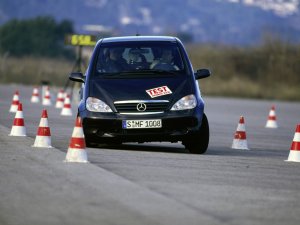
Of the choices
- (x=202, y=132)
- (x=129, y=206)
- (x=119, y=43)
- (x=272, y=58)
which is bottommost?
(x=129, y=206)

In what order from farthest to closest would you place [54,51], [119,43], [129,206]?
[54,51]
[119,43]
[129,206]

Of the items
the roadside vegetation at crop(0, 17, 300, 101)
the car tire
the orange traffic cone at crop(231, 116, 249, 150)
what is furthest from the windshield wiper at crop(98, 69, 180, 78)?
the roadside vegetation at crop(0, 17, 300, 101)

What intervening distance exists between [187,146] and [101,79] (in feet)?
5.08

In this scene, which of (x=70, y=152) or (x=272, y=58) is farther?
(x=272, y=58)

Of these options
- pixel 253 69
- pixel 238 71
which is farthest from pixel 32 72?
pixel 253 69

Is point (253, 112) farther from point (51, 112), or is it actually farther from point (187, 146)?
Answer: point (187, 146)

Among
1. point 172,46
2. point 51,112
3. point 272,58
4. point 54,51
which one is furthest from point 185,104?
point 54,51

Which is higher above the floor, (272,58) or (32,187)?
(272,58)

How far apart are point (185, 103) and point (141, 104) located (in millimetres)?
632

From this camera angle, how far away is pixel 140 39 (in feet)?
59.9

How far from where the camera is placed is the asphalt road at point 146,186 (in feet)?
33.2

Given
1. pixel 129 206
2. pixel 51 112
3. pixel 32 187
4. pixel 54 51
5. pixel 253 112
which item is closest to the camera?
pixel 129 206

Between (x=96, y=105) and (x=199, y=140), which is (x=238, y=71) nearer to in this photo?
(x=199, y=140)

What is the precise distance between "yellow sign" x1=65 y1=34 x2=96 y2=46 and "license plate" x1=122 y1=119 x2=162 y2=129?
90.7ft
